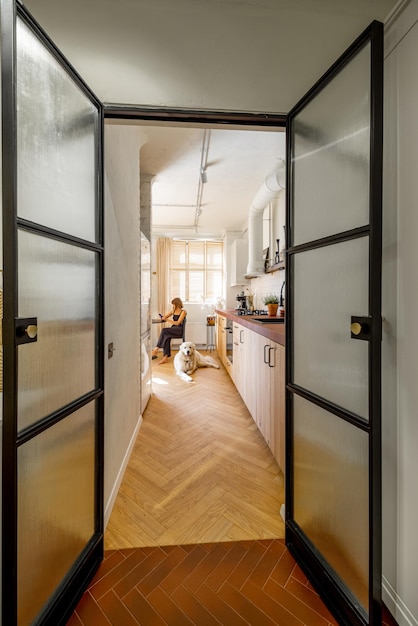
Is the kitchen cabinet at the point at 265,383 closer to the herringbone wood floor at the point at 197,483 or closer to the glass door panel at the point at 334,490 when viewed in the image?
the herringbone wood floor at the point at 197,483

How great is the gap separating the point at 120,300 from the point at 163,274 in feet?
16.0

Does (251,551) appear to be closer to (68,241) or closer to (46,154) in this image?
(68,241)

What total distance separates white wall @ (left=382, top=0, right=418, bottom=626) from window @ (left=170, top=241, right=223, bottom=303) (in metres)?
6.02

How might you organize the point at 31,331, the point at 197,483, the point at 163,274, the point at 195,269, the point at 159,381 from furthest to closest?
1. the point at 195,269
2. the point at 163,274
3. the point at 159,381
4. the point at 197,483
5. the point at 31,331

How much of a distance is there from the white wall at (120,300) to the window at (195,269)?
425cm

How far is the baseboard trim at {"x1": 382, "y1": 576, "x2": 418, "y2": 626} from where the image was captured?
1059 mm

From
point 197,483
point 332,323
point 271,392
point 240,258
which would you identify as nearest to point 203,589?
point 197,483

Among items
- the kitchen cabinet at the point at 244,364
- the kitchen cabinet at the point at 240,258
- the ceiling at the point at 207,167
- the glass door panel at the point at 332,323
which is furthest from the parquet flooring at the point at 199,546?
the kitchen cabinet at the point at 240,258

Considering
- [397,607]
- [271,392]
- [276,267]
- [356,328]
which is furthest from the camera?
[276,267]

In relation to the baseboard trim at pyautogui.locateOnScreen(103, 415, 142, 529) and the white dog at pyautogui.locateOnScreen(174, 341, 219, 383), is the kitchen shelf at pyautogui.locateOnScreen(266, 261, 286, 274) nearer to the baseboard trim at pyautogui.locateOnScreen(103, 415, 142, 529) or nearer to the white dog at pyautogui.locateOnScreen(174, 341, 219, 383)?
the white dog at pyautogui.locateOnScreen(174, 341, 219, 383)

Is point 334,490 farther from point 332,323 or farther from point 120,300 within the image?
point 120,300

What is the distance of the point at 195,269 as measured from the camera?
7090 mm

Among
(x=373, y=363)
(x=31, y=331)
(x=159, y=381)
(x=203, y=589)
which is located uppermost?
(x=31, y=331)

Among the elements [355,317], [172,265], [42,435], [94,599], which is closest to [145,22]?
[355,317]
